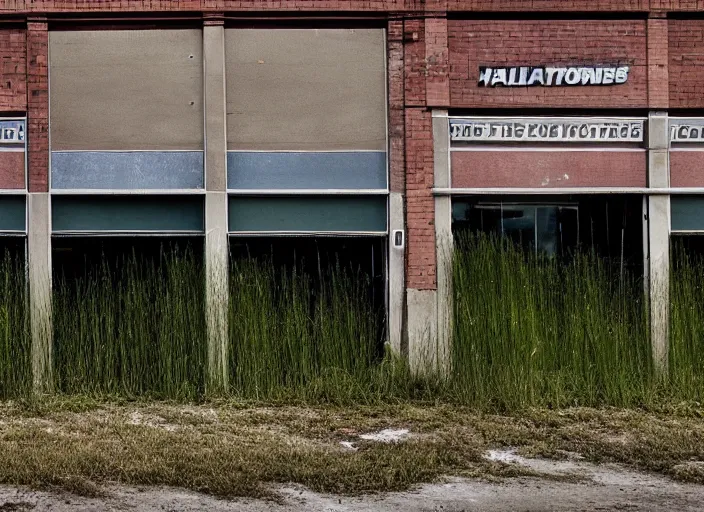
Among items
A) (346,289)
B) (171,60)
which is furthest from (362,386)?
(171,60)

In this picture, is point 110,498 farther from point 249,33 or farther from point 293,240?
point 249,33

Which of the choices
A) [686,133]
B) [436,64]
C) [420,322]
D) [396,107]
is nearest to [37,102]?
[396,107]

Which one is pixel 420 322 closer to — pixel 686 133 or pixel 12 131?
pixel 686 133

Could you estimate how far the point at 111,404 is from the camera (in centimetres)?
1045

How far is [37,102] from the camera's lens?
1173 cm

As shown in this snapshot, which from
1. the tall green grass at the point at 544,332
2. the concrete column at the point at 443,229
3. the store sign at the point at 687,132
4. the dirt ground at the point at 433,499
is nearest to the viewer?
the dirt ground at the point at 433,499

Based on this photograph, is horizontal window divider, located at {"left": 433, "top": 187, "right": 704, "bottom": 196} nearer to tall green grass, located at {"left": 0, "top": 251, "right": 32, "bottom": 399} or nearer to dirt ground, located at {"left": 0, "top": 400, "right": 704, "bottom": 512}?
dirt ground, located at {"left": 0, "top": 400, "right": 704, "bottom": 512}

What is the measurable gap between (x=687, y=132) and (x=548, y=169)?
179 cm

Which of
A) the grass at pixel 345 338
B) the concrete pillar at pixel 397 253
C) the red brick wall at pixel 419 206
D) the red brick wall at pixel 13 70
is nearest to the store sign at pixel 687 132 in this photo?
the grass at pixel 345 338

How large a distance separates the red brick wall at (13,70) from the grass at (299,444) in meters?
3.76

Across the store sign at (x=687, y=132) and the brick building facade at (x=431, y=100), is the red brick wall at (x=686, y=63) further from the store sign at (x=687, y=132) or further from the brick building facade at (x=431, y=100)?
the store sign at (x=687, y=132)

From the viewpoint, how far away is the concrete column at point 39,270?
10977 millimetres

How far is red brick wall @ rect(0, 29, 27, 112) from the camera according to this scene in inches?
462

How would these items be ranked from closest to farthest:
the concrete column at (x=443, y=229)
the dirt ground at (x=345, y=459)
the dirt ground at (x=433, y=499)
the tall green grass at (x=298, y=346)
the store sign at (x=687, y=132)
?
the dirt ground at (x=433, y=499) < the dirt ground at (x=345, y=459) < the tall green grass at (x=298, y=346) < the concrete column at (x=443, y=229) < the store sign at (x=687, y=132)
